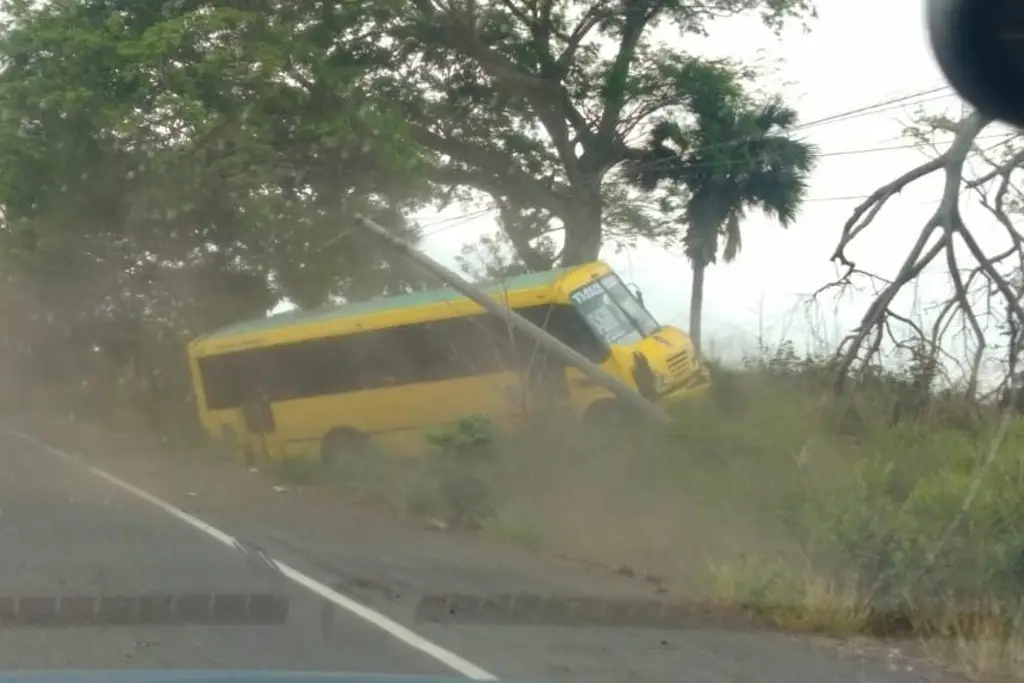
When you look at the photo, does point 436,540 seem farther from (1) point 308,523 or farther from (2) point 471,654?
(2) point 471,654

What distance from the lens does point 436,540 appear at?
1394 cm

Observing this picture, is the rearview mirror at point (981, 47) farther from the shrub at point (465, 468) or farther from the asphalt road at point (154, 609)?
the shrub at point (465, 468)

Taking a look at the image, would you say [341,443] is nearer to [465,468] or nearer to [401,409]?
[401,409]

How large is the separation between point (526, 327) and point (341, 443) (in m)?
4.79

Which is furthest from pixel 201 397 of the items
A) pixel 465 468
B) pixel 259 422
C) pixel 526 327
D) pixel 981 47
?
pixel 981 47

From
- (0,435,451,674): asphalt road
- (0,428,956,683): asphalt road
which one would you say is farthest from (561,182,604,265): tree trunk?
(0,435,451,674): asphalt road

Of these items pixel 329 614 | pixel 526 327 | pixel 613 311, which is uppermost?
pixel 613 311

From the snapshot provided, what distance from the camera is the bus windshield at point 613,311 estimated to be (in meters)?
19.4

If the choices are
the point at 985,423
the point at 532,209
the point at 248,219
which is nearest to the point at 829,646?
the point at 985,423

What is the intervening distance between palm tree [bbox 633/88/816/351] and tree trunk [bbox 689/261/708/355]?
0.02m

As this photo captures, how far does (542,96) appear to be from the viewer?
2372 cm

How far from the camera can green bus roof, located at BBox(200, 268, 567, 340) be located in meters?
19.8

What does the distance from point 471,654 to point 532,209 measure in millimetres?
15705

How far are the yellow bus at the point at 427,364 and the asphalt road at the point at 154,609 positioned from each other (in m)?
6.45
